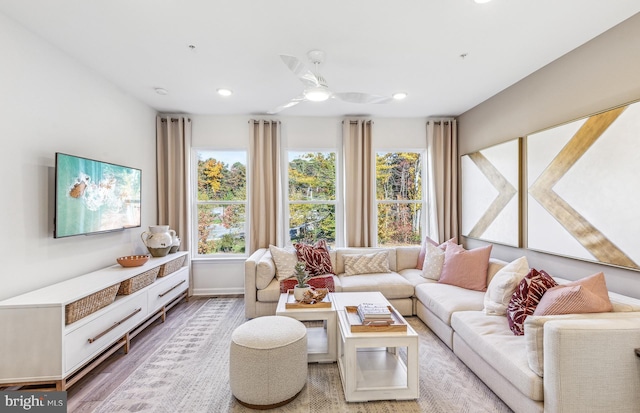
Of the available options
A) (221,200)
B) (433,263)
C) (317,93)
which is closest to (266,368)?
(317,93)

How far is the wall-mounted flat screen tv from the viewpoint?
2.42 meters

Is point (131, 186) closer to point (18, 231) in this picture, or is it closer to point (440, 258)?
point (18, 231)

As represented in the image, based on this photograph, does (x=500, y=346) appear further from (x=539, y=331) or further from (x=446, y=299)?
(x=446, y=299)

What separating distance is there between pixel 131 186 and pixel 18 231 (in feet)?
4.33

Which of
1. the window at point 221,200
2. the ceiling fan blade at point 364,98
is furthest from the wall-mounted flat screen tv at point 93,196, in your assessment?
the ceiling fan blade at point 364,98

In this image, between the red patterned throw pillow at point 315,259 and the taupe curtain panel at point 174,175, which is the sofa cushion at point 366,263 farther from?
the taupe curtain panel at point 174,175

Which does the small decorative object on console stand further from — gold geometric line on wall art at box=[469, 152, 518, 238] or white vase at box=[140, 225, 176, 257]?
gold geometric line on wall art at box=[469, 152, 518, 238]

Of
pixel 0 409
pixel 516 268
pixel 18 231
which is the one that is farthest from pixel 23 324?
pixel 516 268

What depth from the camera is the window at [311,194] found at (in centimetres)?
453

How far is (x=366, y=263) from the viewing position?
Result: 3861mm

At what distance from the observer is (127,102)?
351cm

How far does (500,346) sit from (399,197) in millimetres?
2886

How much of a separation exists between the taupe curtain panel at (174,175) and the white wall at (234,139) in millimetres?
200

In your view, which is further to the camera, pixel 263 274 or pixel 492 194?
pixel 492 194
